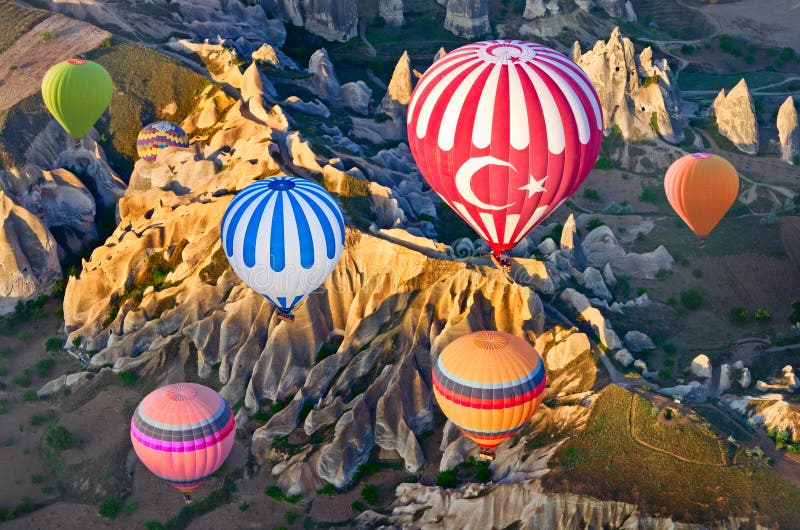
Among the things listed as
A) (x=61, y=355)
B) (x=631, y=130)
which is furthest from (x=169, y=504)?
(x=631, y=130)

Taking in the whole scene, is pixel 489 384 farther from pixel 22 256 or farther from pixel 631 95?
pixel 631 95

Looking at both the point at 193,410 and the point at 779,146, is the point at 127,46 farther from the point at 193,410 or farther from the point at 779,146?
the point at 779,146

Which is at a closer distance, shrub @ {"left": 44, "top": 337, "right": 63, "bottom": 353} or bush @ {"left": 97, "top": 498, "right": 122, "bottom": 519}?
bush @ {"left": 97, "top": 498, "right": 122, "bottom": 519}

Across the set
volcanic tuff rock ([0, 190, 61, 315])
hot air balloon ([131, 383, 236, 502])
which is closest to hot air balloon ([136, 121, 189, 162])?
volcanic tuff rock ([0, 190, 61, 315])

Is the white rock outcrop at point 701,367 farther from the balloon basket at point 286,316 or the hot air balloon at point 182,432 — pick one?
the hot air balloon at point 182,432

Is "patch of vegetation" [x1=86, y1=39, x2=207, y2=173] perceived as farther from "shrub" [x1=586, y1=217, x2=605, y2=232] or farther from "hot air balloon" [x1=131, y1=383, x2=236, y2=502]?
"hot air balloon" [x1=131, y1=383, x2=236, y2=502]

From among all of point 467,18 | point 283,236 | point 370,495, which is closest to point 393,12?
point 467,18
